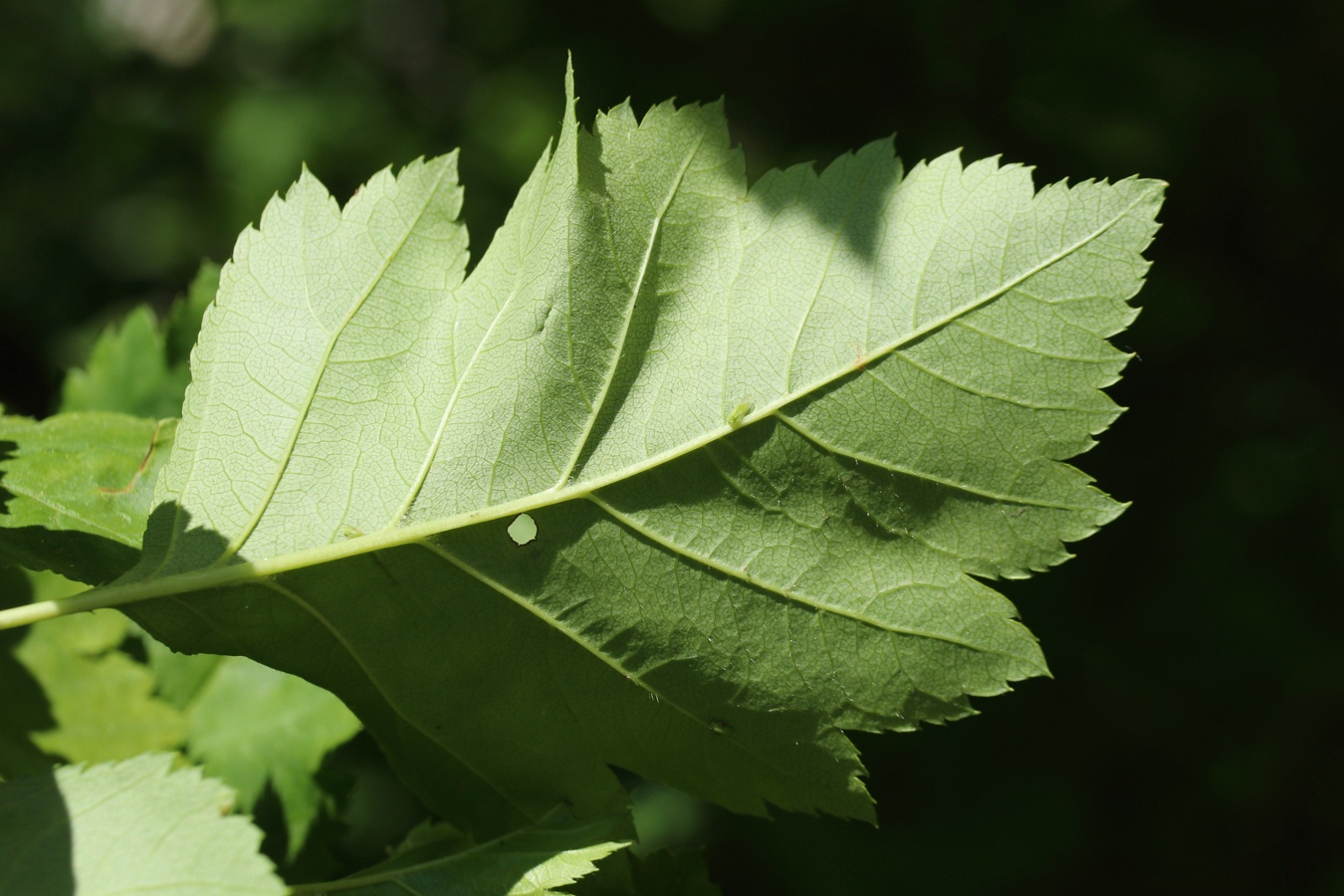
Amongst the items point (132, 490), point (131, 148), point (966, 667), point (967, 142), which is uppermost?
point (131, 148)

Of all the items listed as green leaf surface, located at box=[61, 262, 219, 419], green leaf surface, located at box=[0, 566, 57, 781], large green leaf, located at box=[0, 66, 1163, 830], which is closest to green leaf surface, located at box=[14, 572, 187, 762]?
green leaf surface, located at box=[0, 566, 57, 781]

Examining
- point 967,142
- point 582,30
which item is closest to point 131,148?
point 582,30

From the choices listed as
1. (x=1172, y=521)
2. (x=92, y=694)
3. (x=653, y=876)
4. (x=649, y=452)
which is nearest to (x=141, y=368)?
(x=92, y=694)

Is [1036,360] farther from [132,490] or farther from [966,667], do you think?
[132,490]

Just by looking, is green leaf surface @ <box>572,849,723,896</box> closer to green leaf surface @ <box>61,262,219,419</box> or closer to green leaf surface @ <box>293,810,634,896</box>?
green leaf surface @ <box>293,810,634,896</box>

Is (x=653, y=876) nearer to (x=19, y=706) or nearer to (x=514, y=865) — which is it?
(x=514, y=865)

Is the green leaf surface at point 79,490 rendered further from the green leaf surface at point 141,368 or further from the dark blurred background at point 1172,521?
the dark blurred background at point 1172,521
